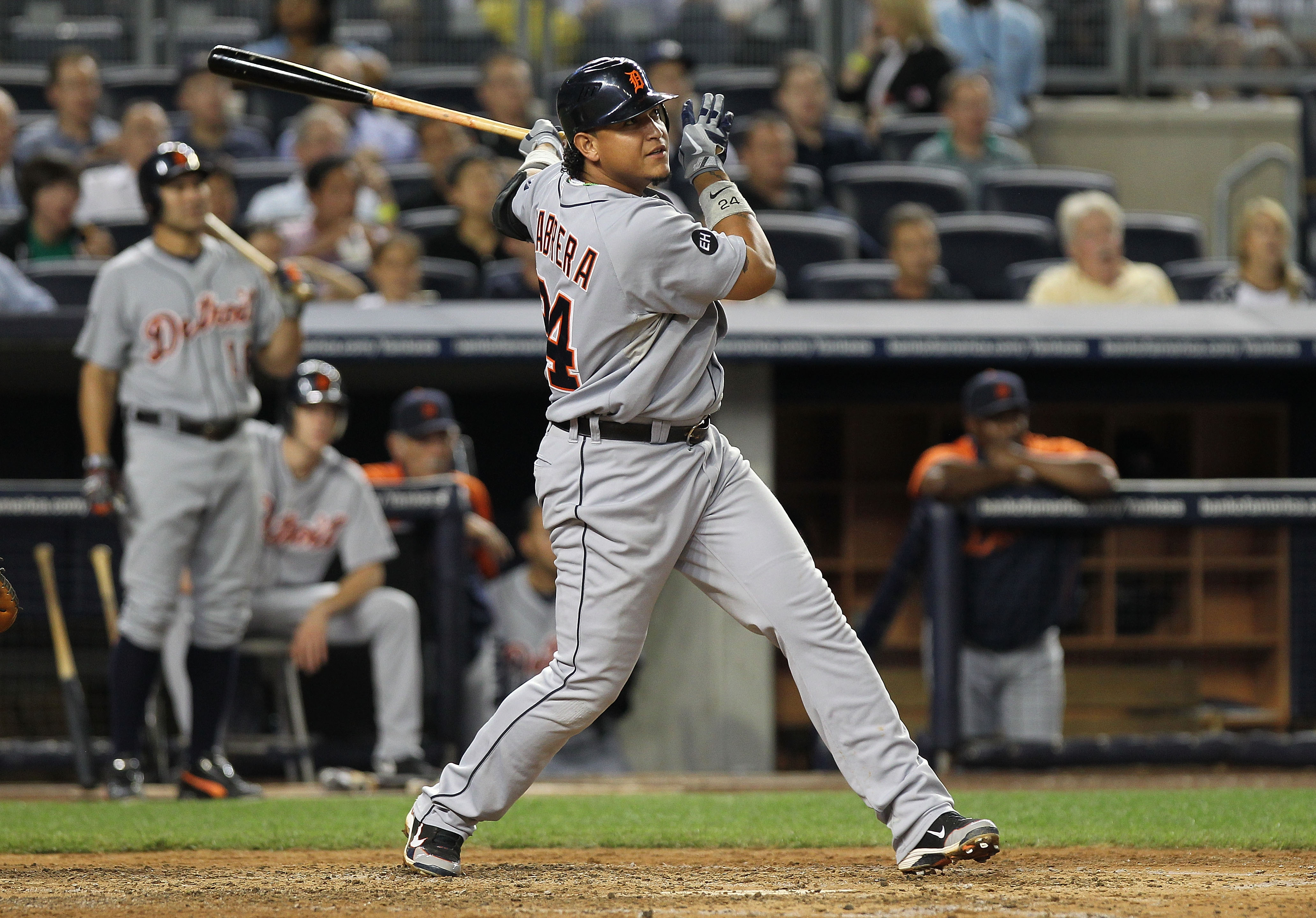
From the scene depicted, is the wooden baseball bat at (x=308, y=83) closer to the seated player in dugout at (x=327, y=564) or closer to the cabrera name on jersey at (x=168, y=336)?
the cabrera name on jersey at (x=168, y=336)

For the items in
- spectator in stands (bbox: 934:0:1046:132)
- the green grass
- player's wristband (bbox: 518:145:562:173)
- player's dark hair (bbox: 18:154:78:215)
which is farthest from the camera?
spectator in stands (bbox: 934:0:1046:132)

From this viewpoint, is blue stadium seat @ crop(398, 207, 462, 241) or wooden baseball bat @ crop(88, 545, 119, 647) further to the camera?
blue stadium seat @ crop(398, 207, 462, 241)

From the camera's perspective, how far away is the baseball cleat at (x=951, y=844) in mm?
3027

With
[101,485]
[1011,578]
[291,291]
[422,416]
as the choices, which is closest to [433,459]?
[422,416]

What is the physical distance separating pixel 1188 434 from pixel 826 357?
64.3 inches

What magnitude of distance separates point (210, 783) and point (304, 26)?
4.77 metres

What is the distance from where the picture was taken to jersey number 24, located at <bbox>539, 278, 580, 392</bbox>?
10.4 feet

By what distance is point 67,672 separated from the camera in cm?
531

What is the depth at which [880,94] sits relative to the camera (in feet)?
28.4

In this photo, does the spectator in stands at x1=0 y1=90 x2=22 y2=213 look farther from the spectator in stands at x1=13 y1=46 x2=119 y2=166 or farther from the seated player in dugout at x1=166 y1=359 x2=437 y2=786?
the seated player in dugout at x1=166 y1=359 x2=437 y2=786

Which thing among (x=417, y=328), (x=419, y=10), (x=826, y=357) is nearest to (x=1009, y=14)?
(x=419, y=10)

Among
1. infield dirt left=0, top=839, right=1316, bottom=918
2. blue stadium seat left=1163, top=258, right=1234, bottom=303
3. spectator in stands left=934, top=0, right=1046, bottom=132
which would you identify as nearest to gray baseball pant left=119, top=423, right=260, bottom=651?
infield dirt left=0, top=839, right=1316, bottom=918

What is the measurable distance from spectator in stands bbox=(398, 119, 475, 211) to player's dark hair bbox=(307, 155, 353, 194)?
0.57m

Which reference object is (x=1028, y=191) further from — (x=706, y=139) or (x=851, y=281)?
(x=706, y=139)
